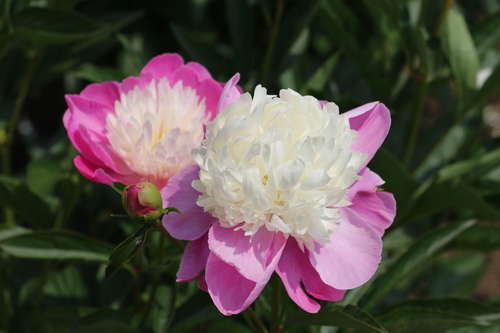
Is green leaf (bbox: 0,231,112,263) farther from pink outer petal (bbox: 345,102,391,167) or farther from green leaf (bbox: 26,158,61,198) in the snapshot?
pink outer petal (bbox: 345,102,391,167)

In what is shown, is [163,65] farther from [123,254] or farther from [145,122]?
[123,254]

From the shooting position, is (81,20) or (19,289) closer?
(81,20)

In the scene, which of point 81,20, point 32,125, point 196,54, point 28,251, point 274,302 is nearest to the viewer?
point 274,302

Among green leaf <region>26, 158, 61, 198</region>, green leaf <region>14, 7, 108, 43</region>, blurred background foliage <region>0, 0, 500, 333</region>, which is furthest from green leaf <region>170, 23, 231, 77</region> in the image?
green leaf <region>26, 158, 61, 198</region>

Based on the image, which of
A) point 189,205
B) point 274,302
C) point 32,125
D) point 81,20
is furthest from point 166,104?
point 32,125

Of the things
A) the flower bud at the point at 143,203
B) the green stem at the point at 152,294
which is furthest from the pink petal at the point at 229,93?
the green stem at the point at 152,294

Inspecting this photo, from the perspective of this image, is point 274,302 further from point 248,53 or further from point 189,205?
point 248,53

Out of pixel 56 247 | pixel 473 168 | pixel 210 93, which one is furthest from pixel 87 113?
pixel 473 168
